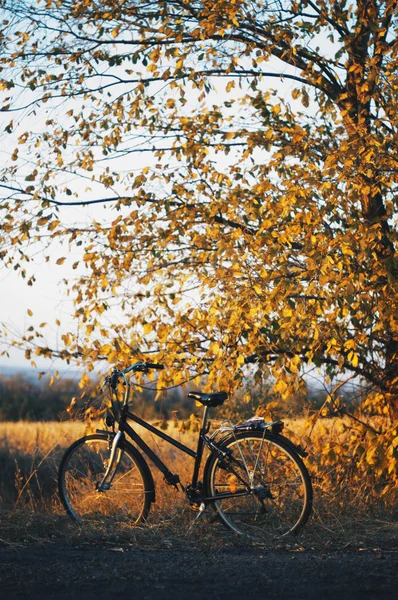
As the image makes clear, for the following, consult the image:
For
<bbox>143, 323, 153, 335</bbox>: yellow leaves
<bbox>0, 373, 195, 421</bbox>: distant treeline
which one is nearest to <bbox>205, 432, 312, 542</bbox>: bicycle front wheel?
<bbox>143, 323, 153, 335</bbox>: yellow leaves

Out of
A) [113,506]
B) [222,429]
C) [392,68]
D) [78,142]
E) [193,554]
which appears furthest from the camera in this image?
[78,142]

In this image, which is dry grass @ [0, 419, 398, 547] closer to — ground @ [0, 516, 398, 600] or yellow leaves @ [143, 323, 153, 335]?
ground @ [0, 516, 398, 600]

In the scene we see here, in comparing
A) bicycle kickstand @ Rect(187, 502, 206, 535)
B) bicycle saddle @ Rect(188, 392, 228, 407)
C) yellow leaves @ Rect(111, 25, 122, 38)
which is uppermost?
yellow leaves @ Rect(111, 25, 122, 38)

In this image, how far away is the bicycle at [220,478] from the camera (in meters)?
5.57

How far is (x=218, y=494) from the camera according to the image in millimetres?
5746

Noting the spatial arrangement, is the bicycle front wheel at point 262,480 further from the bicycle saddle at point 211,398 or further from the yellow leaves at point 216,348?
the yellow leaves at point 216,348

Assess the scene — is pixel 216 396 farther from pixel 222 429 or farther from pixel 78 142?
pixel 78 142

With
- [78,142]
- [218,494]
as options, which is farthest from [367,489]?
[78,142]

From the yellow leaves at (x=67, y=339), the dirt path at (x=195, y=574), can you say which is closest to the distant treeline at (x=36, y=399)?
the yellow leaves at (x=67, y=339)

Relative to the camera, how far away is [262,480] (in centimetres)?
562

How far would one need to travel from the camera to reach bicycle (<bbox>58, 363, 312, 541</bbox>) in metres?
5.57

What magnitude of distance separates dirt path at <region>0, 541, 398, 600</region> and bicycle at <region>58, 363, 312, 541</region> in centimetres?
53

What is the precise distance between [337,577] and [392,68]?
4570mm

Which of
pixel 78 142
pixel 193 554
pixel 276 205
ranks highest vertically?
pixel 78 142
